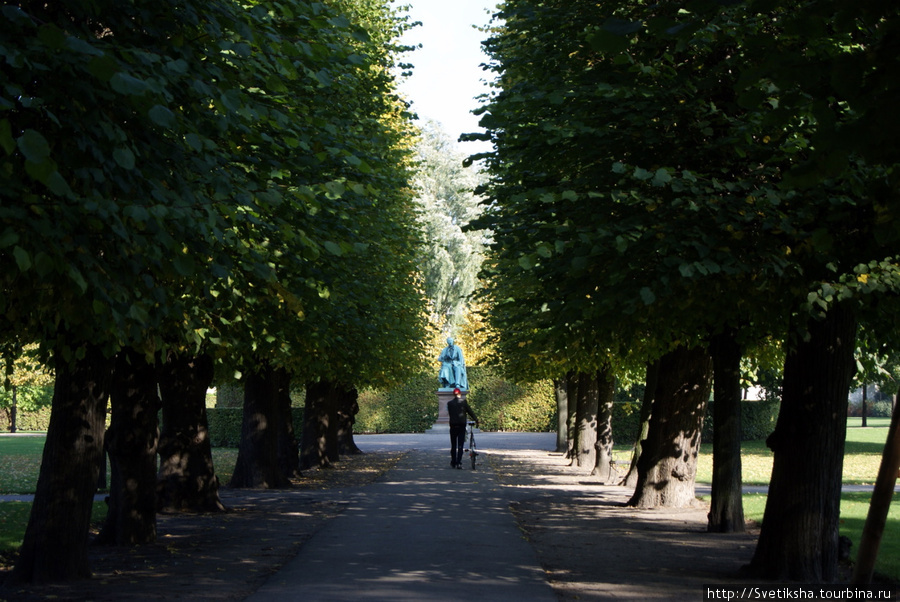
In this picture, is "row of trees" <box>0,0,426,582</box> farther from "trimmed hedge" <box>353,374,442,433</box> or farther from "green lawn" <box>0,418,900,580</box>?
"trimmed hedge" <box>353,374,442,433</box>

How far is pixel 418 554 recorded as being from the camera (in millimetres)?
11492

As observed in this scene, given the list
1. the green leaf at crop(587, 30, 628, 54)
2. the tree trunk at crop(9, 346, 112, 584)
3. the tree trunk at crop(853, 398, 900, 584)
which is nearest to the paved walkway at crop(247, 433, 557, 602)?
the tree trunk at crop(9, 346, 112, 584)

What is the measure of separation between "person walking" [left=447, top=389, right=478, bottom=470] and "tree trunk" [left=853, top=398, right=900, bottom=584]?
20959mm

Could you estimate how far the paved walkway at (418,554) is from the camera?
8.97m

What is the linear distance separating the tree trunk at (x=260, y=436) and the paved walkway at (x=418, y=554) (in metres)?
2.35

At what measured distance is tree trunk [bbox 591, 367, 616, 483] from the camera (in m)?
24.7

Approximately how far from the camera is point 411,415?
57625mm

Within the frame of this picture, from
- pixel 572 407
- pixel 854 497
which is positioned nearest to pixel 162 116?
pixel 854 497

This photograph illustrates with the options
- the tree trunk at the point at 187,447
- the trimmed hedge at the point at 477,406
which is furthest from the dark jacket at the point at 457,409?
the trimmed hedge at the point at 477,406

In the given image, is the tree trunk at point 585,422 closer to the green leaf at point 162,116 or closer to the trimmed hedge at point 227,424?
the trimmed hedge at point 227,424

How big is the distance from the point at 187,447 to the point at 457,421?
1190cm

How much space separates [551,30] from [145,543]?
8495mm

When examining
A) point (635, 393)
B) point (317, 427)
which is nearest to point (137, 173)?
point (317, 427)

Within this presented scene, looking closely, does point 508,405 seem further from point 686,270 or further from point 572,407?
point 686,270
